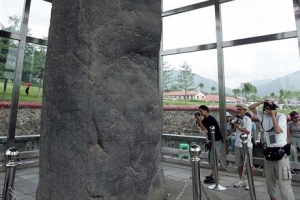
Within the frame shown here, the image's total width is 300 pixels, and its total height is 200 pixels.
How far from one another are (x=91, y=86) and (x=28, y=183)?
121 inches

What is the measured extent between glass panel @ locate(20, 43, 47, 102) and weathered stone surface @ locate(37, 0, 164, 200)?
3723 millimetres

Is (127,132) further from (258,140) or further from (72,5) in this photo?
(258,140)

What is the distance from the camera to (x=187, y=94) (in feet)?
20.6

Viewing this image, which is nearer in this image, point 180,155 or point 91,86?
point 91,86

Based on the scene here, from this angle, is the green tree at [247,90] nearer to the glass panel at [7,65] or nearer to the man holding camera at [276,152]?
the man holding camera at [276,152]

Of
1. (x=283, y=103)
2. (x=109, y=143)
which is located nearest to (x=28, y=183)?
(x=109, y=143)

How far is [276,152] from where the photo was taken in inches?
108

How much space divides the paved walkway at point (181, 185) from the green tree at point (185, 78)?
6.74 ft

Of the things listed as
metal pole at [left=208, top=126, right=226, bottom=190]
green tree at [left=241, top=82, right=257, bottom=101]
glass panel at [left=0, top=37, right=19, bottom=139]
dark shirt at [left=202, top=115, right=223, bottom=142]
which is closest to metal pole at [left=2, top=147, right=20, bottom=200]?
metal pole at [left=208, top=126, right=226, bottom=190]

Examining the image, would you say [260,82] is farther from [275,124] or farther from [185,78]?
[275,124]

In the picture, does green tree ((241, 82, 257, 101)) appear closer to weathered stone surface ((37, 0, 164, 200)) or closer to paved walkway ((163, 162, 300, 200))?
paved walkway ((163, 162, 300, 200))

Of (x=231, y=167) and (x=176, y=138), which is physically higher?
(x=176, y=138)

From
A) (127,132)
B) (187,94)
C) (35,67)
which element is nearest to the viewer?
(127,132)

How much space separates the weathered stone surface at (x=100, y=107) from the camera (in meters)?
1.90
